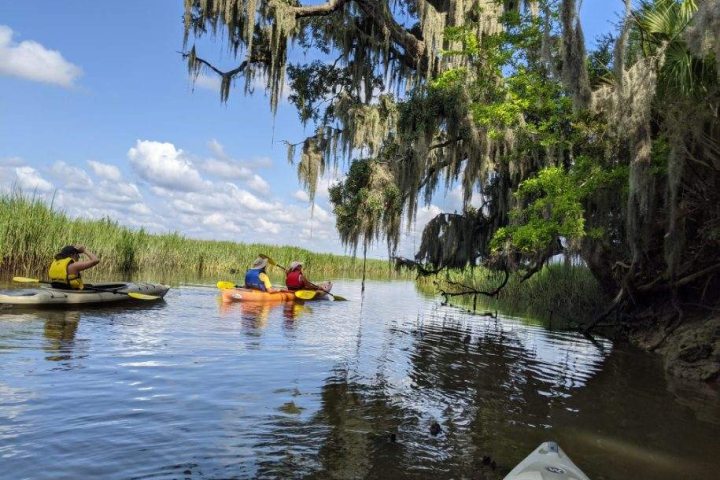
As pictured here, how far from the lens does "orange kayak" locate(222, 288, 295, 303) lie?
1583 centimetres

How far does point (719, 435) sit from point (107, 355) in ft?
26.6

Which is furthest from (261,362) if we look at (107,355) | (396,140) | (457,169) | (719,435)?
(457,169)

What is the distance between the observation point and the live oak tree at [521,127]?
10359mm

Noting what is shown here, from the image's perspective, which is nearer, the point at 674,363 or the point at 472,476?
A: the point at 472,476

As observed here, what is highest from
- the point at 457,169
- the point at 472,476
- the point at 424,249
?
the point at 457,169

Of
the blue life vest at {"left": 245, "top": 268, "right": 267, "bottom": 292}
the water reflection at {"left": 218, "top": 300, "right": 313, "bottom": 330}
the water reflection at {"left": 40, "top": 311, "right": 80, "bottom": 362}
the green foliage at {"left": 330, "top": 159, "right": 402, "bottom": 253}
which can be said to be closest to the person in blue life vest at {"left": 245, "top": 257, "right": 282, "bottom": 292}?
the blue life vest at {"left": 245, "top": 268, "right": 267, "bottom": 292}

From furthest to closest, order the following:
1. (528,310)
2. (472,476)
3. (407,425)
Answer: (528,310) → (407,425) → (472,476)

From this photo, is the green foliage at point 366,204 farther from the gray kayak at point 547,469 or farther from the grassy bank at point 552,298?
the gray kayak at point 547,469

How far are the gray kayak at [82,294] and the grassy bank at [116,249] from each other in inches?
171

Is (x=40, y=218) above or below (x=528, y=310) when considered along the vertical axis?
above

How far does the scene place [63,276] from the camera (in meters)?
12.6

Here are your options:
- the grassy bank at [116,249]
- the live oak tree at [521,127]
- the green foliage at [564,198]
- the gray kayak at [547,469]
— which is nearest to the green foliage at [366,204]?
the live oak tree at [521,127]

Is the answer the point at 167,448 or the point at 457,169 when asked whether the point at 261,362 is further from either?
the point at 457,169

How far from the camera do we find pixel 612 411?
23.9ft
